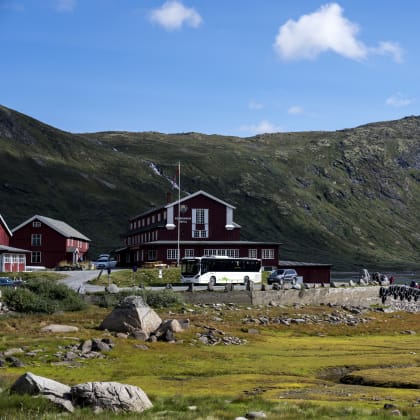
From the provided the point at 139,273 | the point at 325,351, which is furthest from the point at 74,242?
the point at 325,351

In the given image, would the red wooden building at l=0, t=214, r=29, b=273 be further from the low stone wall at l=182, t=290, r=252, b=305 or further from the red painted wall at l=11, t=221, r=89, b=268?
the low stone wall at l=182, t=290, r=252, b=305

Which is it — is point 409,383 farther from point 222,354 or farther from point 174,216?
point 174,216

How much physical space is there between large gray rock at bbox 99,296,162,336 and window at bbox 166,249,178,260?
5269 cm

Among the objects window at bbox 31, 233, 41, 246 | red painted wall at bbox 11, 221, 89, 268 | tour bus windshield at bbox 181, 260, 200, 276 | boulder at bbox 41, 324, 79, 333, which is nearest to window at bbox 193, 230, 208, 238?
red painted wall at bbox 11, 221, 89, 268

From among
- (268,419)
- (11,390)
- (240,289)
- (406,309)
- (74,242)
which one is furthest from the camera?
(74,242)

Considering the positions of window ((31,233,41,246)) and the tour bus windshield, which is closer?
the tour bus windshield

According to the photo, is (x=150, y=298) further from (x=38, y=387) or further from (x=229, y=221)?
(x=229, y=221)

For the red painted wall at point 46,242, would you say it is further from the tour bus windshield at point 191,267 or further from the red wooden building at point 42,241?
the tour bus windshield at point 191,267

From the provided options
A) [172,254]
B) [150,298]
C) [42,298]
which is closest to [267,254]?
[172,254]

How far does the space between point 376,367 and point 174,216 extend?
2597 inches

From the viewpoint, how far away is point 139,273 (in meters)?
83.9

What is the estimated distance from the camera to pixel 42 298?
2290 inches

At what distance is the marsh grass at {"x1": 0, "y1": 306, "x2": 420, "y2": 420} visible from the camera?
2605 cm

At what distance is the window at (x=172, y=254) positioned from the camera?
10231 cm
